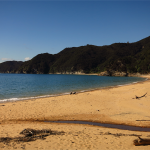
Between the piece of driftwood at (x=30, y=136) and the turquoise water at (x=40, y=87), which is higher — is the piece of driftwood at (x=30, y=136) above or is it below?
above

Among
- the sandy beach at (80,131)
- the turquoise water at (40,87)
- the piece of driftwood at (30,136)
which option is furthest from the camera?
the turquoise water at (40,87)

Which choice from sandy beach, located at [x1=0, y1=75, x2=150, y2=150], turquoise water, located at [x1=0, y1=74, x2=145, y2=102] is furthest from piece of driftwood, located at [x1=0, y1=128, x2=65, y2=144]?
turquoise water, located at [x1=0, y1=74, x2=145, y2=102]

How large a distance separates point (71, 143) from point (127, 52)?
8349 inches

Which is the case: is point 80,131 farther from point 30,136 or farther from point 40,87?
point 40,87

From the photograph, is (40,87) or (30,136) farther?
(40,87)

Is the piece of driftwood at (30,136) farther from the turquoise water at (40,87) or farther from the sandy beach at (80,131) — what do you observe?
the turquoise water at (40,87)

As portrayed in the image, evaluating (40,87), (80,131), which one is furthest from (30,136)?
(40,87)

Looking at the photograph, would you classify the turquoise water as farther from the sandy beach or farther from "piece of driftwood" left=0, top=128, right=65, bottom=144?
"piece of driftwood" left=0, top=128, right=65, bottom=144

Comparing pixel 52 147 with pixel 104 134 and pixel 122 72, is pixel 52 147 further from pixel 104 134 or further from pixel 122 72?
pixel 122 72

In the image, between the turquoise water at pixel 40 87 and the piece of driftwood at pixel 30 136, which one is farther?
the turquoise water at pixel 40 87

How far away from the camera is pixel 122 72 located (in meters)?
127

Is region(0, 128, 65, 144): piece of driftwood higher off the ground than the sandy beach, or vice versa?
region(0, 128, 65, 144): piece of driftwood

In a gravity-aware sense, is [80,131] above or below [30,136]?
below

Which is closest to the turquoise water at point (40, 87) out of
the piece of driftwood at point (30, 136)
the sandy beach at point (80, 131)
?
the sandy beach at point (80, 131)
